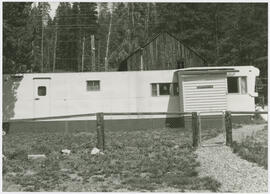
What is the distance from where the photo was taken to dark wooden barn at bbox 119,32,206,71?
28.4 metres

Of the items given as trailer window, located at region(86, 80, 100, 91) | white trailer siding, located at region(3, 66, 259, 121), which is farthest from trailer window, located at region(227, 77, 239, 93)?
trailer window, located at region(86, 80, 100, 91)

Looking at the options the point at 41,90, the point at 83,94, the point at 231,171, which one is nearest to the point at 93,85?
the point at 83,94

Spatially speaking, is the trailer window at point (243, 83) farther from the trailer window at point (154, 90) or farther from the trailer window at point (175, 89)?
the trailer window at point (154, 90)

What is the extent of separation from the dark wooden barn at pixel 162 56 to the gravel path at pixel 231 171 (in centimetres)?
1683

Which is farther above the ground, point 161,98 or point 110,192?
point 161,98

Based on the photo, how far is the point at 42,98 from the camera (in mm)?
20531

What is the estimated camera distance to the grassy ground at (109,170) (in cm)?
820

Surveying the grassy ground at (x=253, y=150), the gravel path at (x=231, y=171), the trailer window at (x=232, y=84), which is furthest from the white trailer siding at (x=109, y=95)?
the gravel path at (x=231, y=171)

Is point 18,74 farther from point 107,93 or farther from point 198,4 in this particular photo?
point 198,4

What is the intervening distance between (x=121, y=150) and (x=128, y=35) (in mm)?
47709

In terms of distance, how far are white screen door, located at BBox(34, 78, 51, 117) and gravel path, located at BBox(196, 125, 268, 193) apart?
10.3 m

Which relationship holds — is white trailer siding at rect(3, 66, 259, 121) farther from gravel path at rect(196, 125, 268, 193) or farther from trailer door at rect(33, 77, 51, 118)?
gravel path at rect(196, 125, 268, 193)

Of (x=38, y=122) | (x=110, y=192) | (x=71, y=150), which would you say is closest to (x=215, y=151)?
(x=71, y=150)

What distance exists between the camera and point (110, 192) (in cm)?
763
